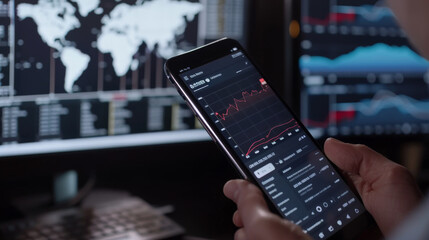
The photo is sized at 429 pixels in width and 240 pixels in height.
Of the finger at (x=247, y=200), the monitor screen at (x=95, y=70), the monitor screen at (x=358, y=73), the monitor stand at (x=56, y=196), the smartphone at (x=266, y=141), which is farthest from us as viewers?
the monitor screen at (x=358, y=73)

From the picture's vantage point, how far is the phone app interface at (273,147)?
22.8 inches

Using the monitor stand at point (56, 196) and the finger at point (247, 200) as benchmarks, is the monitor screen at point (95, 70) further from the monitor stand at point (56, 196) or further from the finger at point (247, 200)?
the finger at point (247, 200)

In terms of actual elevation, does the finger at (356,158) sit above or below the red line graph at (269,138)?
below

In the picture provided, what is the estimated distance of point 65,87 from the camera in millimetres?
719

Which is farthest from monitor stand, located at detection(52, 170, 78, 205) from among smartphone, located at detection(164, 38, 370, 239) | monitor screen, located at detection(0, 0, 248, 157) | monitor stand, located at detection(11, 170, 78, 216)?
smartphone, located at detection(164, 38, 370, 239)

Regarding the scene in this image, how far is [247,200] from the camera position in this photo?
0.48m

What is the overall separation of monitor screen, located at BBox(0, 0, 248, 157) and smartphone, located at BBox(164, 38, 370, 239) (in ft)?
0.53

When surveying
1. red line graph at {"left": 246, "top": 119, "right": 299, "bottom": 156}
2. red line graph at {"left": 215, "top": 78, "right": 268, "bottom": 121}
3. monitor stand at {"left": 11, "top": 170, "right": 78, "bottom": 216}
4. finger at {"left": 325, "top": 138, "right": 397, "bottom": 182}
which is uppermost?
red line graph at {"left": 215, "top": 78, "right": 268, "bottom": 121}

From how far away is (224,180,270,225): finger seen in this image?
0.46 m

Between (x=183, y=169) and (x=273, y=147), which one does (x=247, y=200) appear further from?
(x=183, y=169)

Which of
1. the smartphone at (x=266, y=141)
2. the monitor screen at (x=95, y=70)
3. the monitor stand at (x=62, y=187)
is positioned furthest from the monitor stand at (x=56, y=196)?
the smartphone at (x=266, y=141)

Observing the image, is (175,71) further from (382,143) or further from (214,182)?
(382,143)

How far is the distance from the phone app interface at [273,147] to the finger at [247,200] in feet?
0.18

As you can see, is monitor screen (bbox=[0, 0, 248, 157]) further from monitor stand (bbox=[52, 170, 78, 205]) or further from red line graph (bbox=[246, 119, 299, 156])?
red line graph (bbox=[246, 119, 299, 156])
